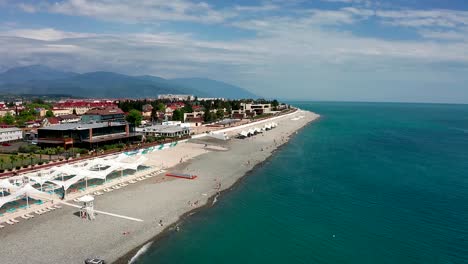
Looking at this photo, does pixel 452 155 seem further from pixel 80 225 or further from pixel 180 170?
pixel 80 225

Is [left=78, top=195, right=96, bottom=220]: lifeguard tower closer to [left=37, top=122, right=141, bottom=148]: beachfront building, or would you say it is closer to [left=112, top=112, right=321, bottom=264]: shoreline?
[left=112, top=112, right=321, bottom=264]: shoreline

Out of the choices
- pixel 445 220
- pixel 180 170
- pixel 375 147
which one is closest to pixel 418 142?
pixel 375 147

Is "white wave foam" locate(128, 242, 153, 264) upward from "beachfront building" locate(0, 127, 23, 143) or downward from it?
downward

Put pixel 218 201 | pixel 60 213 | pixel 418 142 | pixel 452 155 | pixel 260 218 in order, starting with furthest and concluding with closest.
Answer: pixel 418 142 < pixel 452 155 < pixel 218 201 < pixel 260 218 < pixel 60 213

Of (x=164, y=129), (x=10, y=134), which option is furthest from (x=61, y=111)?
(x=164, y=129)

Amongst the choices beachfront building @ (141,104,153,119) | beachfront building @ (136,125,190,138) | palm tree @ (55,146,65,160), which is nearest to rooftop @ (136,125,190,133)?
beachfront building @ (136,125,190,138)

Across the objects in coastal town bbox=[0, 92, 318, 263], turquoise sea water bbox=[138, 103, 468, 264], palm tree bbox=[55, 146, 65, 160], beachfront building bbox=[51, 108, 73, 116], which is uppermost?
beachfront building bbox=[51, 108, 73, 116]

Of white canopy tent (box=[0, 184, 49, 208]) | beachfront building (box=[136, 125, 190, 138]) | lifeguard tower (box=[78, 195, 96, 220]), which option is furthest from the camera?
beachfront building (box=[136, 125, 190, 138])
